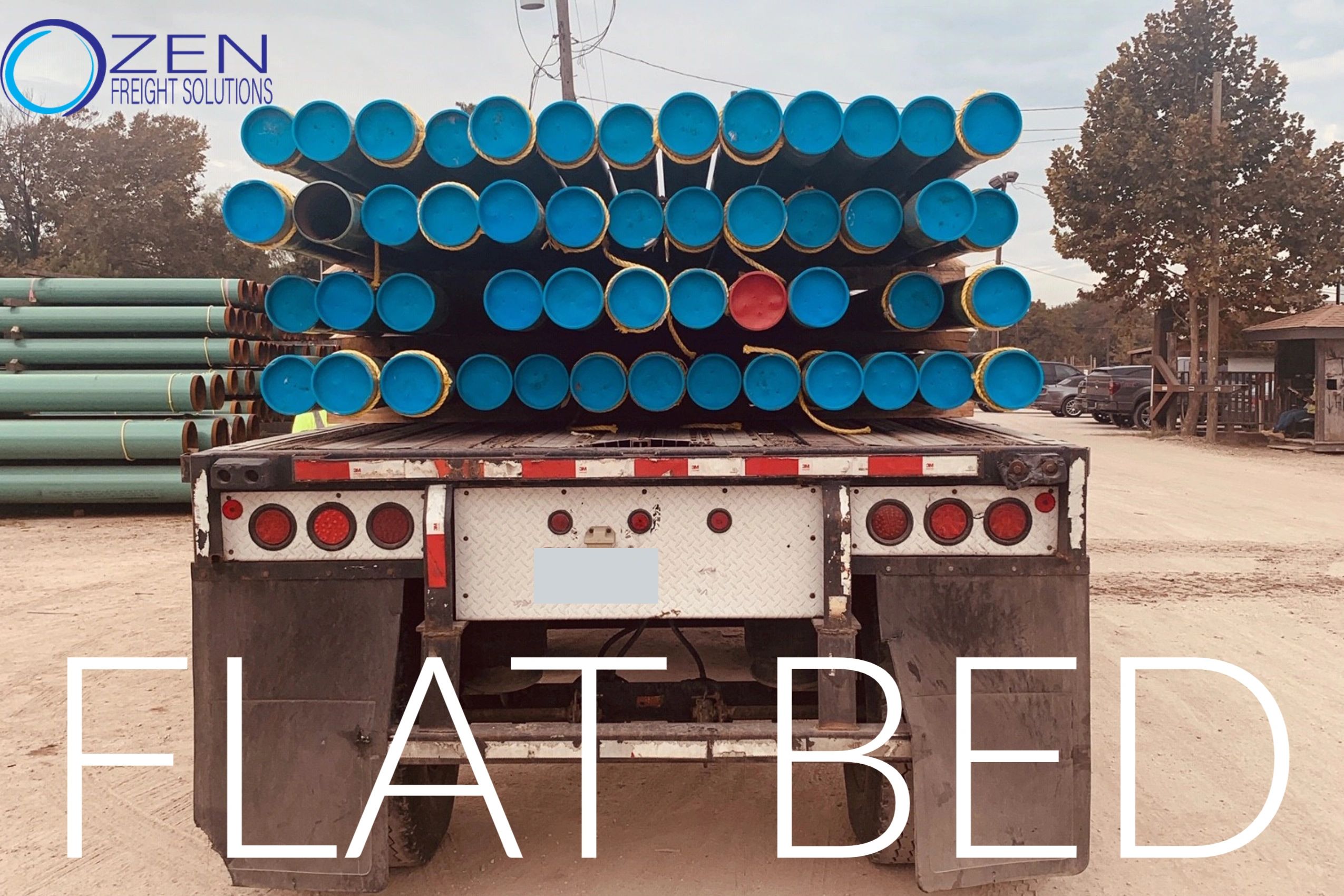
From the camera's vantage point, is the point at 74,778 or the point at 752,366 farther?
the point at 74,778

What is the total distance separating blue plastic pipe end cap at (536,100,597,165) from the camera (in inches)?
132

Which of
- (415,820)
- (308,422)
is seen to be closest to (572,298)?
(415,820)

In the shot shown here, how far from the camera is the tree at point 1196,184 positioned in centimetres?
1970

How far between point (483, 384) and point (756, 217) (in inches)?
45.4

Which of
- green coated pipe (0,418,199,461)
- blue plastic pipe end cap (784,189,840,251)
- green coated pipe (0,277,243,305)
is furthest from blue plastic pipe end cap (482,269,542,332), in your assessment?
green coated pipe (0,277,243,305)

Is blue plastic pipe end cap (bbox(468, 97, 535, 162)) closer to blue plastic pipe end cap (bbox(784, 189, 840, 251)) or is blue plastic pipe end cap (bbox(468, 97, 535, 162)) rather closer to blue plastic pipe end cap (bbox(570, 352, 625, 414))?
blue plastic pipe end cap (bbox(570, 352, 625, 414))

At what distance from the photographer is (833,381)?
3.51 m

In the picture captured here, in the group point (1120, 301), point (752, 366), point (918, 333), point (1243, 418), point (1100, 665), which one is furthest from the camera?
point (1120, 301)

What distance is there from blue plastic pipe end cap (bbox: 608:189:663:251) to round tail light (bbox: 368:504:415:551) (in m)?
1.21

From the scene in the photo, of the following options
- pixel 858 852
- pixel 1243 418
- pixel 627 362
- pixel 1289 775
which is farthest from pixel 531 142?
pixel 1243 418

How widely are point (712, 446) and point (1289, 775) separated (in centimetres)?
295

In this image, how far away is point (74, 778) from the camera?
3873 mm

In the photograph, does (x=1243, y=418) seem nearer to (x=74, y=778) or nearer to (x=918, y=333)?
(x=918, y=333)

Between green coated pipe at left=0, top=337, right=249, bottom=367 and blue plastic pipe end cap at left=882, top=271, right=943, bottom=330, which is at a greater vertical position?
green coated pipe at left=0, top=337, right=249, bottom=367
